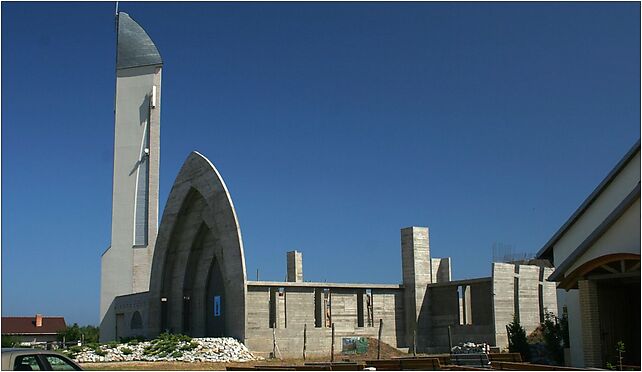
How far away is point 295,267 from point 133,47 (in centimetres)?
3020

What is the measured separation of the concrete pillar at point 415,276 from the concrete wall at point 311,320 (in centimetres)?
58

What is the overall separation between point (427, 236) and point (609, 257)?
24846 mm

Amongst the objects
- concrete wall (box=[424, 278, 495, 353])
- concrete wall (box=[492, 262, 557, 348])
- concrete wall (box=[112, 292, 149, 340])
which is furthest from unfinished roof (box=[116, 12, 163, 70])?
concrete wall (box=[492, 262, 557, 348])

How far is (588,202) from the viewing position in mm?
23297

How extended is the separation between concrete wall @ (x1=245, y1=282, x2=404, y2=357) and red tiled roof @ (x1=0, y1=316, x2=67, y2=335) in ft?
141

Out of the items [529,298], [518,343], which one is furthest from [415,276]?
[518,343]

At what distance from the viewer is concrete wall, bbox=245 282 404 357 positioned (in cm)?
3847

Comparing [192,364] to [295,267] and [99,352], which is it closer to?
[99,352]

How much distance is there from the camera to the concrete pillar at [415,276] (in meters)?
43.0

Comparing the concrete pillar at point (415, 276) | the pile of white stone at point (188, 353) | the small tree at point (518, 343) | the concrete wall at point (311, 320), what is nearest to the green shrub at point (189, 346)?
the pile of white stone at point (188, 353)

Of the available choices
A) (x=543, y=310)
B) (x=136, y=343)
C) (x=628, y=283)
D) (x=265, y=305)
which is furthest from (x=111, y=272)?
(x=628, y=283)

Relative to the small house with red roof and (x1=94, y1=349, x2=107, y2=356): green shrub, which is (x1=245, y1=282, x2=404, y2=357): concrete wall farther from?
the small house with red roof

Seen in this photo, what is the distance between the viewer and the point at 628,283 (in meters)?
20.5

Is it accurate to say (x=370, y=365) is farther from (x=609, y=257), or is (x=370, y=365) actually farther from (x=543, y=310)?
(x=543, y=310)
